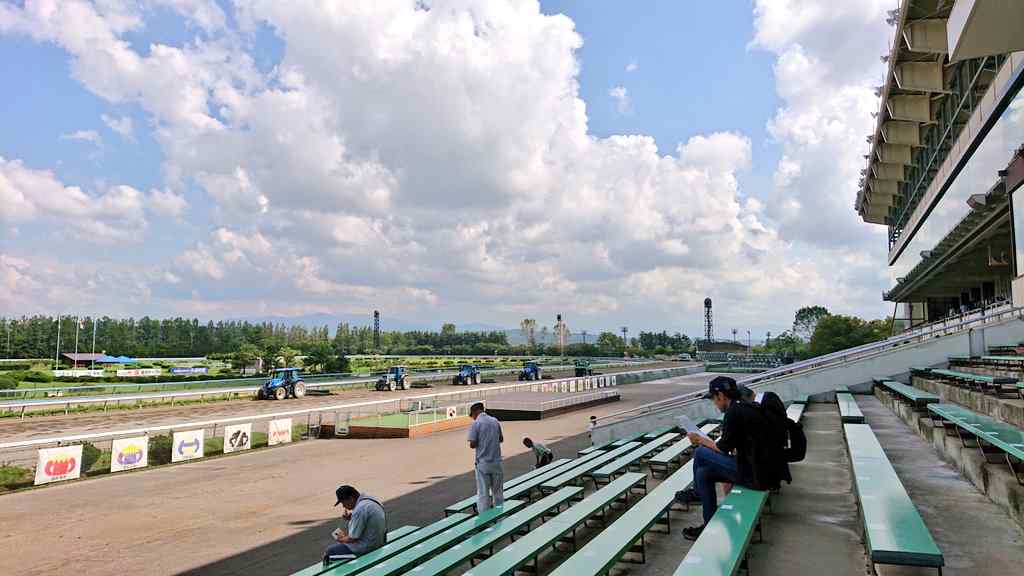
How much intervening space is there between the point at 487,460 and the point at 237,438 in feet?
54.0

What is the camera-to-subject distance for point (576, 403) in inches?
1314

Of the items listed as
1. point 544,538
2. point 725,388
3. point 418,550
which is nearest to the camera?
point 725,388

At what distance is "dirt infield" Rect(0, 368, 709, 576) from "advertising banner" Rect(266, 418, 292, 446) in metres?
1.65

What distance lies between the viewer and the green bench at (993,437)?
4909mm

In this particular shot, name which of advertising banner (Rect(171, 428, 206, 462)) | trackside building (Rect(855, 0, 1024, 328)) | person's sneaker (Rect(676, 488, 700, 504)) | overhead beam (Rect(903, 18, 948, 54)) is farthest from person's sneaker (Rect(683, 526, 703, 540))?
overhead beam (Rect(903, 18, 948, 54))

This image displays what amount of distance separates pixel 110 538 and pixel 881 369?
1908 cm

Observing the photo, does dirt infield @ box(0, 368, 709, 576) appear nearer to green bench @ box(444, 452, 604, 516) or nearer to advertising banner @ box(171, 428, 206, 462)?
advertising banner @ box(171, 428, 206, 462)

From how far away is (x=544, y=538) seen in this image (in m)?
5.81

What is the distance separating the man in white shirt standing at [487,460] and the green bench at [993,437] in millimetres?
5209

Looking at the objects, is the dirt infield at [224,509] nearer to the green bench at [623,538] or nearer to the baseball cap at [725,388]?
the green bench at [623,538]

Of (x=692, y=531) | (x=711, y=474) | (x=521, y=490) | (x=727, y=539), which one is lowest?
(x=521, y=490)

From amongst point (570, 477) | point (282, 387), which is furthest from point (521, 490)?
point (282, 387)

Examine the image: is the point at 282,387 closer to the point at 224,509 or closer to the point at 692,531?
the point at 224,509

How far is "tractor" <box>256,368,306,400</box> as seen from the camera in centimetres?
3862
